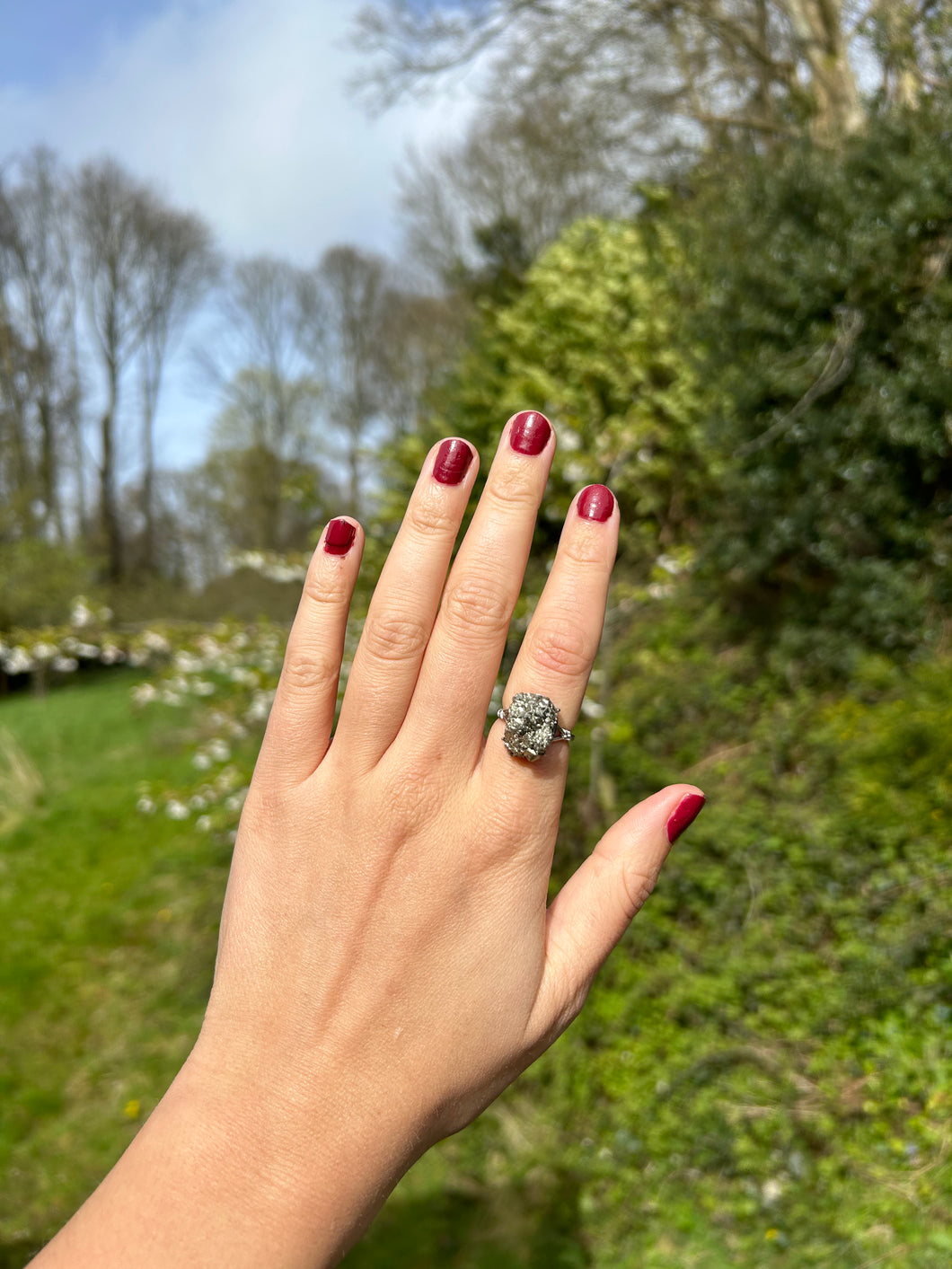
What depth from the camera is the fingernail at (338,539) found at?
144 cm

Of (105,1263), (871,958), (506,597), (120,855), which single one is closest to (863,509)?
(871,958)

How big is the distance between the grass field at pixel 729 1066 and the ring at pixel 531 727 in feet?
7.95

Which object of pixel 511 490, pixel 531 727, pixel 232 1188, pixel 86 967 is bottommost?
pixel 86 967

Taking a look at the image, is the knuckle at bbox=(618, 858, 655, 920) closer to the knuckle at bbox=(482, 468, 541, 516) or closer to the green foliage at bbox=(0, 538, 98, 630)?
the knuckle at bbox=(482, 468, 541, 516)

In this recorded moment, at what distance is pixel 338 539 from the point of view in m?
1.45

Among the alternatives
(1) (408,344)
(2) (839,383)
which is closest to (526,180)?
(1) (408,344)

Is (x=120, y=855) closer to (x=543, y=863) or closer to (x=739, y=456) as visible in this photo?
(x=739, y=456)

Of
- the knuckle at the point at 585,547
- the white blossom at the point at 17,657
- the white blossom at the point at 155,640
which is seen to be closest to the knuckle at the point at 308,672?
the knuckle at the point at 585,547

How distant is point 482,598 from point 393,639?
18 centimetres

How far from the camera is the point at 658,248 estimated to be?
7.16 metres

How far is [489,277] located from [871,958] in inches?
388

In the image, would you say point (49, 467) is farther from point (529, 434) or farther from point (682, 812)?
point (682, 812)

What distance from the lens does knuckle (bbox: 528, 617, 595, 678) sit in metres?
1.44

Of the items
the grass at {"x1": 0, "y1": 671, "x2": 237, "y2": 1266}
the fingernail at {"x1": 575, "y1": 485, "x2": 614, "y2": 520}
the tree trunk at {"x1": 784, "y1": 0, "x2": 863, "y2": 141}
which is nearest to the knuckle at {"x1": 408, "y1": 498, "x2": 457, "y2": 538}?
the fingernail at {"x1": 575, "y1": 485, "x2": 614, "y2": 520}
